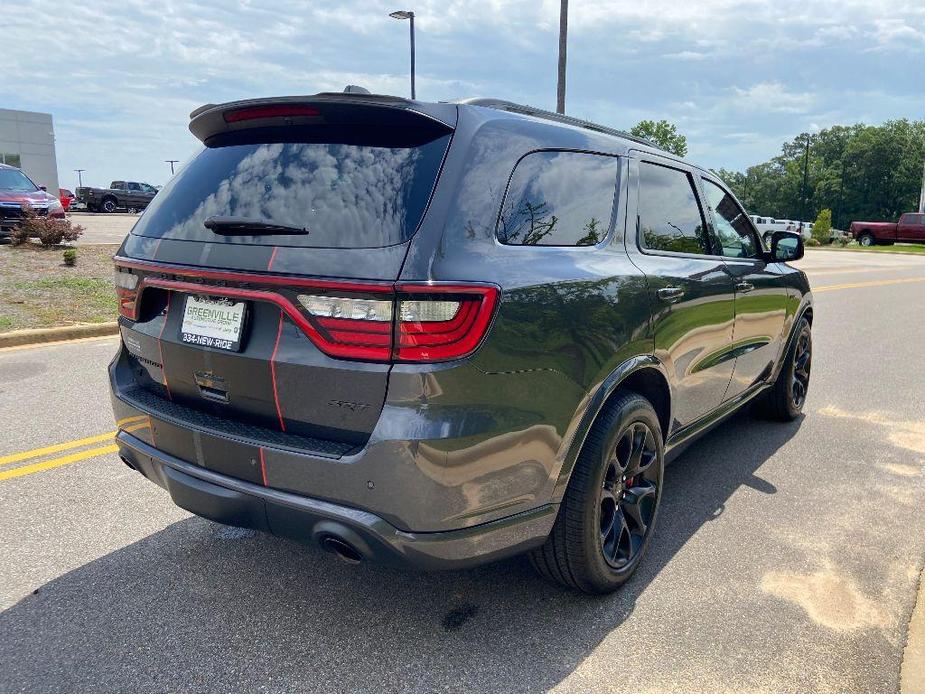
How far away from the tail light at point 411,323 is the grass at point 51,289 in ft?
23.3

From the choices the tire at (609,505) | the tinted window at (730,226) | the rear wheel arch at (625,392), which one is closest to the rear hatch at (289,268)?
the rear wheel arch at (625,392)

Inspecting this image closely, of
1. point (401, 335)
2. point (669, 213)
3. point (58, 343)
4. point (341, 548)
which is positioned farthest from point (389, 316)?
point (58, 343)

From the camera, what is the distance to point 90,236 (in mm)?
19578

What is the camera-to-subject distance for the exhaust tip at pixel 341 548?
7.29 feet

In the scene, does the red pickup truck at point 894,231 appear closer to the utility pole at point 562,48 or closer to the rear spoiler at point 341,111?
the utility pole at point 562,48

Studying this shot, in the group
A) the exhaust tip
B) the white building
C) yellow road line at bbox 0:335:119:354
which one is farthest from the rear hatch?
the white building

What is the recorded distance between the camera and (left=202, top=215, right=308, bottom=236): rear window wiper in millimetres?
2293

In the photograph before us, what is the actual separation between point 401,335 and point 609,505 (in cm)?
128

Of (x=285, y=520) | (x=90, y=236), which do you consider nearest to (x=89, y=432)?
(x=285, y=520)

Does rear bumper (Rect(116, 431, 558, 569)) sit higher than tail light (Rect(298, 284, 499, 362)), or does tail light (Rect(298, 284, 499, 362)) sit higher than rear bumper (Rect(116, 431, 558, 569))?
tail light (Rect(298, 284, 499, 362))

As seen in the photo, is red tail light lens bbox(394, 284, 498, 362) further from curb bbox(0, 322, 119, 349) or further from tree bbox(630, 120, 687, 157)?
tree bbox(630, 120, 687, 157)

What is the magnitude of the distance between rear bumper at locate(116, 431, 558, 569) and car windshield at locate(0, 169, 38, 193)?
16561 mm

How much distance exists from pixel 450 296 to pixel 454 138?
0.56 metres

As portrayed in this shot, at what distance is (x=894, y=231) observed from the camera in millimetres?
43375
